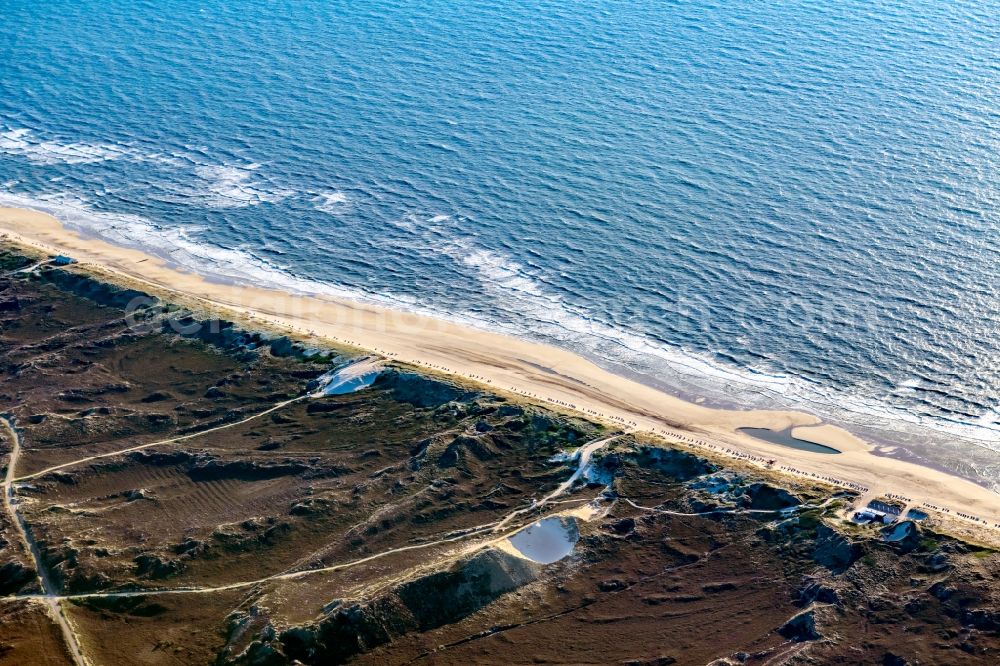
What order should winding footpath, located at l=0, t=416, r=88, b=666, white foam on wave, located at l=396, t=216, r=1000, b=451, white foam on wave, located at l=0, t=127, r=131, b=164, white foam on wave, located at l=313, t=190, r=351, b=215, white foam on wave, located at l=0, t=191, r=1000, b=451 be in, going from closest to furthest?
winding footpath, located at l=0, t=416, r=88, b=666
white foam on wave, located at l=396, t=216, r=1000, b=451
white foam on wave, located at l=0, t=191, r=1000, b=451
white foam on wave, located at l=313, t=190, r=351, b=215
white foam on wave, located at l=0, t=127, r=131, b=164

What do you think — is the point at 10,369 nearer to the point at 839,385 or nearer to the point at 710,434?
the point at 710,434

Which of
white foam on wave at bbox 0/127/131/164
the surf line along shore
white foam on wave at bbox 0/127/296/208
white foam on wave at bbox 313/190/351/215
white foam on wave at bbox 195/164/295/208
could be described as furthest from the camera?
white foam on wave at bbox 0/127/131/164

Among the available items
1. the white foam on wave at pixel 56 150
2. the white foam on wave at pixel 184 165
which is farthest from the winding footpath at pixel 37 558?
the white foam on wave at pixel 56 150

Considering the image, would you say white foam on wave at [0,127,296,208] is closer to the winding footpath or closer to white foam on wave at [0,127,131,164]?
white foam on wave at [0,127,131,164]

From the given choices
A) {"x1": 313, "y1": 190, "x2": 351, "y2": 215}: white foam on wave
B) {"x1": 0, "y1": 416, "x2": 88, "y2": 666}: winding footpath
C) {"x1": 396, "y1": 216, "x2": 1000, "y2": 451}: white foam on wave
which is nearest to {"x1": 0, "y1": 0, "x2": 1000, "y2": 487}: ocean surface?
{"x1": 396, "y1": 216, "x2": 1000, "y2": 451}: white foam on wave

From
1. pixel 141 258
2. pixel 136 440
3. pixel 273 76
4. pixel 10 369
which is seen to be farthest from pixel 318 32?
pixel 136 440

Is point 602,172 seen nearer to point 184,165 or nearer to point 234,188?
point 234,188

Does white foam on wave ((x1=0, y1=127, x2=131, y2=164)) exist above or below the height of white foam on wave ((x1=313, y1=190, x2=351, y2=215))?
below
